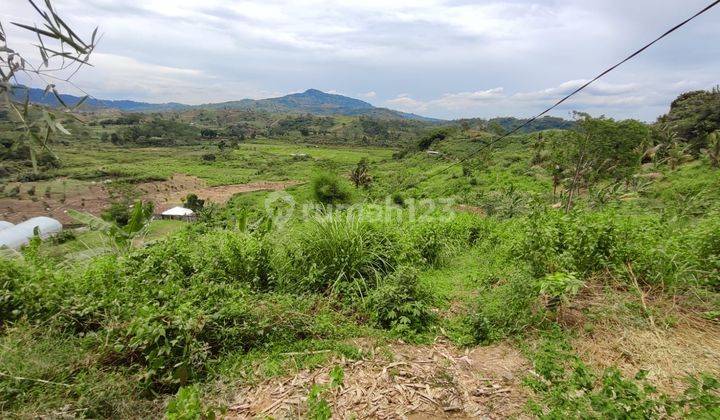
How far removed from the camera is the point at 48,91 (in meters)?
1.66

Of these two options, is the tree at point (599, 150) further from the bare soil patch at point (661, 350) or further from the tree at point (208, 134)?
the tree at point (208, 134)

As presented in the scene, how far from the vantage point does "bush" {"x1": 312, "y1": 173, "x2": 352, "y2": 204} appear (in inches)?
1142

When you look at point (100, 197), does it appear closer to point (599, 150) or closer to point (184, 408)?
point (599, 150)

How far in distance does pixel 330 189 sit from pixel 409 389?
87.3ft

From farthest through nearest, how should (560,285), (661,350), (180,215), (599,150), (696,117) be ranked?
(180,215), (696,117), (599,150), (560,285), (661,350)

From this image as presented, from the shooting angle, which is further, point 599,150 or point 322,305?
point 599,150

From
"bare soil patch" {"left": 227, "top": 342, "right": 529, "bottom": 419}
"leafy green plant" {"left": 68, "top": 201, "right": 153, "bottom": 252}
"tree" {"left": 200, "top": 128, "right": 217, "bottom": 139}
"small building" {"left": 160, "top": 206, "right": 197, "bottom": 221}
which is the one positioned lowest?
"small building" {"left": 160, "top": 206, "right": 197, "bottom": 221}

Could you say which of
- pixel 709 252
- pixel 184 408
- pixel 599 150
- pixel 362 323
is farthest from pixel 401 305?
pixel 599 150

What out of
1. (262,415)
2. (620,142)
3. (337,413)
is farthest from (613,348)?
(620,142)

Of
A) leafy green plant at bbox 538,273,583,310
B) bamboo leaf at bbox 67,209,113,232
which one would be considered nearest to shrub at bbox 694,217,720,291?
leafy green plant at bbox 538,273,583,310

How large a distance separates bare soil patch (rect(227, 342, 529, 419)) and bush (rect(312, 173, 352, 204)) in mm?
24971

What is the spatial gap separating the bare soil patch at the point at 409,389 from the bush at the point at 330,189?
25.0m

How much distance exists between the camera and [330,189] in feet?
96.1

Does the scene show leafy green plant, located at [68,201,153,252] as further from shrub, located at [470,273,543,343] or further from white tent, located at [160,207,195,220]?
white tent, located at [160,207,195,220]
